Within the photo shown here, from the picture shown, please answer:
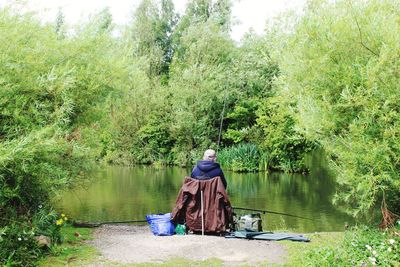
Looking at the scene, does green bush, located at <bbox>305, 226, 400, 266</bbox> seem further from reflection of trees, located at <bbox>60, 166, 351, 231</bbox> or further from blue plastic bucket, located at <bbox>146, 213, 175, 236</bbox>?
reflection of trees, located at <bbox>60, 166, 351, 231</bbox>

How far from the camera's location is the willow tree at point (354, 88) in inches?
236

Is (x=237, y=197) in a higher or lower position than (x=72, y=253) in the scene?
lower

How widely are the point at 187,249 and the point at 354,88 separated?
301 centimetres

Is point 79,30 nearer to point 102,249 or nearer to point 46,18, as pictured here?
point 46,18

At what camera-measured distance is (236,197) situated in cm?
1462

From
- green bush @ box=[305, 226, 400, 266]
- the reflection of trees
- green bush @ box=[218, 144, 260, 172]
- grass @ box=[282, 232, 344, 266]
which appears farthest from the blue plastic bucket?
green bush @ box=[218, 144, 260, 172]

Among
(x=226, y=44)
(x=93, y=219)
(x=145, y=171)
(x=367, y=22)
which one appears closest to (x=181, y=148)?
(x=145, y=171)

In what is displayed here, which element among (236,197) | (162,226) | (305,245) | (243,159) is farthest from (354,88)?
(243,159)

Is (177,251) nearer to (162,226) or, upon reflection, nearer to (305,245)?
(162,226)

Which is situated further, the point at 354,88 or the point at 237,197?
the point at 237,197

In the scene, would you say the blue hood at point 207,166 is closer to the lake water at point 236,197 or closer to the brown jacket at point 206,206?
the brown jacket at point 206,206

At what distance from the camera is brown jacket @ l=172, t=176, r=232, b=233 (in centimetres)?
756

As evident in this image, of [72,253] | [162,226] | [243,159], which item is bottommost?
[72,253]

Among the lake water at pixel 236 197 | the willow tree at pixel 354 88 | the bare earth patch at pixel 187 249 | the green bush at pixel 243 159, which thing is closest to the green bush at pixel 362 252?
the willow tree at pixel 354 88
